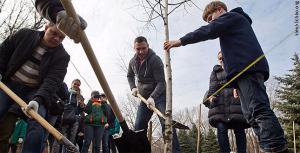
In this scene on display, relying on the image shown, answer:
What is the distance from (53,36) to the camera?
9.68ft

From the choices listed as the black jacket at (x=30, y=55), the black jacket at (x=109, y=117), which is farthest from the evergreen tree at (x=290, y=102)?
the black jacket at (x=30, y=55)

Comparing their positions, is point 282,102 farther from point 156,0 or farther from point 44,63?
point 44,63

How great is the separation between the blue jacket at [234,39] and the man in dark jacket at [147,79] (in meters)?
1.58

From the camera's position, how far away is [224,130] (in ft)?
13.8

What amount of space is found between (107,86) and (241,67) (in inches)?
52.6

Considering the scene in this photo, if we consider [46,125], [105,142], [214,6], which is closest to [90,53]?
[46,125]

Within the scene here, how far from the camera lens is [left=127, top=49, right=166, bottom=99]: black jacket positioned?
4.45m

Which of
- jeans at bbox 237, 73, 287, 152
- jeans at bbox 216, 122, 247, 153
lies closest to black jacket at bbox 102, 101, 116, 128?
jeans at bbox 216, 122, 247, 153

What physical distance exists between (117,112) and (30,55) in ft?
4.06

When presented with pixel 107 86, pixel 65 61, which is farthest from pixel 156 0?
pixel 107 86

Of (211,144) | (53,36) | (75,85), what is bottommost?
(53,36)

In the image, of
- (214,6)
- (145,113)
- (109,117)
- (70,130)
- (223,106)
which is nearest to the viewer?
(214,6)

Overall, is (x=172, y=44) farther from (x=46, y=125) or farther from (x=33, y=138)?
(x=33, y=138)

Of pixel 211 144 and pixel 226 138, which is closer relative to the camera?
pixel 226 138
